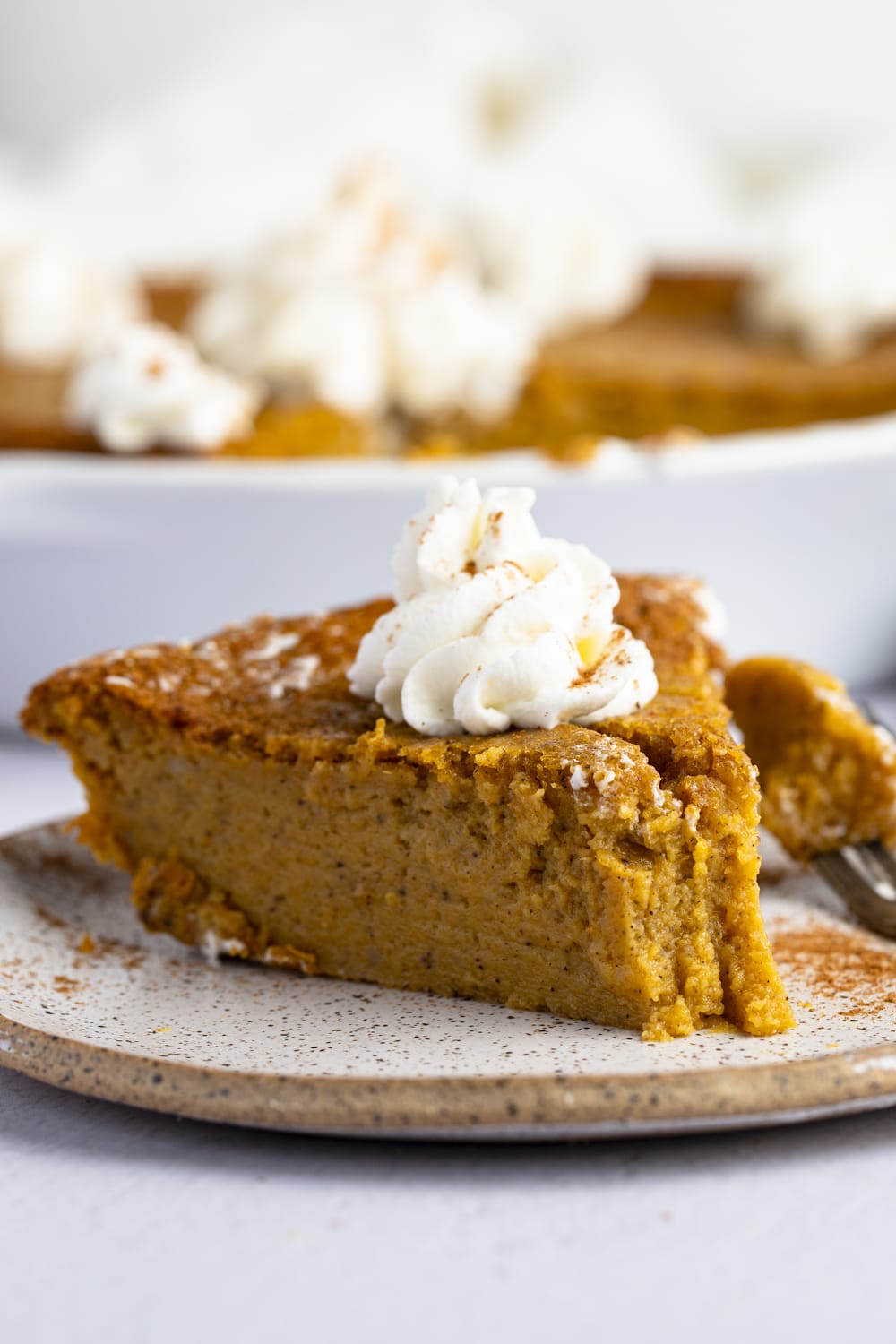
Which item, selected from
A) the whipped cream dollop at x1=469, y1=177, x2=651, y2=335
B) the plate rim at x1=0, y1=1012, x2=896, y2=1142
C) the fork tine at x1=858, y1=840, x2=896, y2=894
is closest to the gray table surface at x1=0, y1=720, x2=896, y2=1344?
the plate rim at x1=0, y1=1012, x2=896, y2=1142

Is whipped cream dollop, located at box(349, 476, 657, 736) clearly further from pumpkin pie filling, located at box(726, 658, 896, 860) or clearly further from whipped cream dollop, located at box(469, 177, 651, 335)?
whipped cream dollop, located at box(469, 177, 651, 335)

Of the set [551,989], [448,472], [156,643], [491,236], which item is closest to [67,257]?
[491,236]

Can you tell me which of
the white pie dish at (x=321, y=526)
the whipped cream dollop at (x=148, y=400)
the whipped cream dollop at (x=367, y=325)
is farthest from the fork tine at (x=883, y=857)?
the whipped cream dollop at (x=367, y=325)

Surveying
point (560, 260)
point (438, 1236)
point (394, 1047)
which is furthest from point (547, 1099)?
point (560, 260)

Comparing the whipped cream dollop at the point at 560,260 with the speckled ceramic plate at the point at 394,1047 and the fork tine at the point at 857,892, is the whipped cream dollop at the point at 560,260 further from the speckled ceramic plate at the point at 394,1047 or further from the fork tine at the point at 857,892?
the speckled ceramic plate at the point at 394,1047

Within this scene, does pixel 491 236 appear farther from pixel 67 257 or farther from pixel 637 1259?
pixel 637 1259

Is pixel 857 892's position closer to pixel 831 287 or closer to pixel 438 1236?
pixel 438 1236
